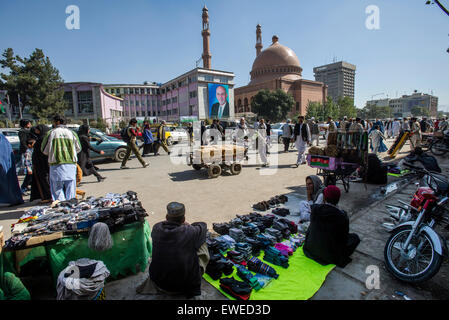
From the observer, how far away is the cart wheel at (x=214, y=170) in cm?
816

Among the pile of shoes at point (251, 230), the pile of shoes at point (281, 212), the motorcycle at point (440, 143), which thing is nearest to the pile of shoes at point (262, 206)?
the pile of shoes at point (281, 212)

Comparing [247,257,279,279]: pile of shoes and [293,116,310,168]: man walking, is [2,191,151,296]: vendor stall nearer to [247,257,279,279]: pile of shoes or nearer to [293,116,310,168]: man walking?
[247,257,279,279]: pile of shoes

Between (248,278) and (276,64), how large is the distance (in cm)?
6858

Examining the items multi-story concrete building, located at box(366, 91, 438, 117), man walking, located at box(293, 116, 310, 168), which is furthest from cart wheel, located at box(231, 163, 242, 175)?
multi-story concrete building, located at box(366, 91, 438, 117)

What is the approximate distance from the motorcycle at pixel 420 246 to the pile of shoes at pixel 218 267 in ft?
6.56

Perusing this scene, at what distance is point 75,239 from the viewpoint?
2910mm

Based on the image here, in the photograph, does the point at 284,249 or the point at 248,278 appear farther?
the point at 284,249

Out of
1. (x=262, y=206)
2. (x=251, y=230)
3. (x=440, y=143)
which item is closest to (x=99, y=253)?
(x=251, y=230)

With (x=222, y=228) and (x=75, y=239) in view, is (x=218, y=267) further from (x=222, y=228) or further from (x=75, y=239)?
(x=75, y=239)

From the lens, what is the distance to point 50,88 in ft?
132

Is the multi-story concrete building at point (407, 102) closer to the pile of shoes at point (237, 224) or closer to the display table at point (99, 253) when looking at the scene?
the pile of shoes at point (237, 224)

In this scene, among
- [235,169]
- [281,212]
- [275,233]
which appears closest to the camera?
[275,233]

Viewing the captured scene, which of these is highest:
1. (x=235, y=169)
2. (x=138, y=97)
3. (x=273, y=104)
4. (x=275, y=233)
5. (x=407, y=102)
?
(x=407, y=102)
